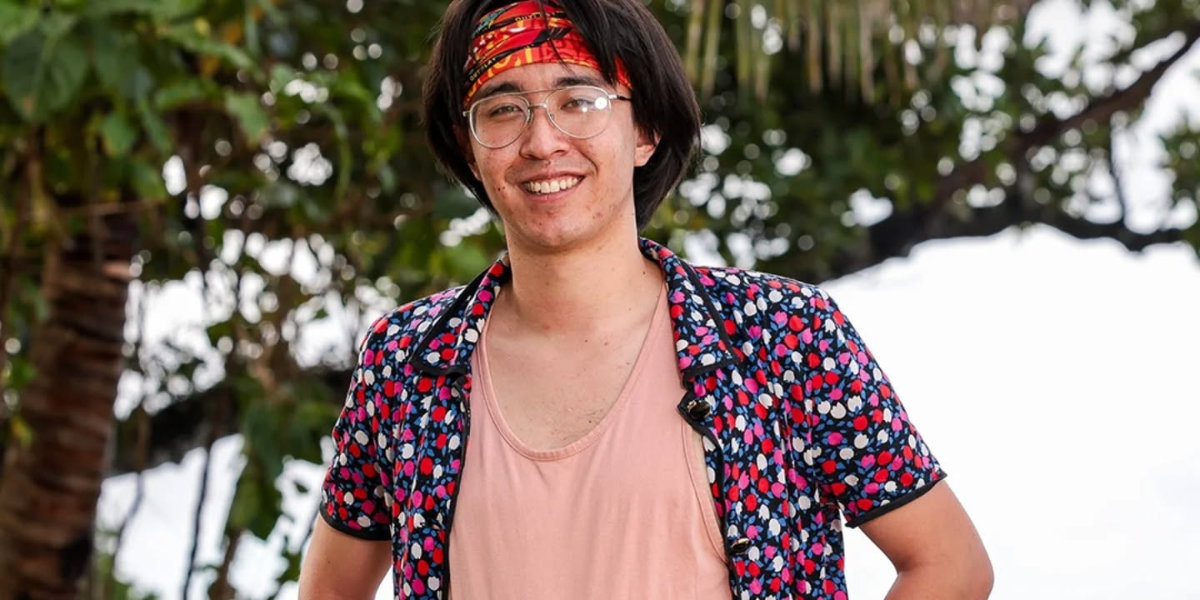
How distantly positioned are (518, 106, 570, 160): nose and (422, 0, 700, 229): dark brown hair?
8 centimetres

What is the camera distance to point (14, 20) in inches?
89.3

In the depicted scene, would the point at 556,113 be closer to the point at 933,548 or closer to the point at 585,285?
the point at 585,285

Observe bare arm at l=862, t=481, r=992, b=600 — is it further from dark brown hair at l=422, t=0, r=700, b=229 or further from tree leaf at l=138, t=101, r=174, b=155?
tree leaf at l=138, t=101, r=174, b=155

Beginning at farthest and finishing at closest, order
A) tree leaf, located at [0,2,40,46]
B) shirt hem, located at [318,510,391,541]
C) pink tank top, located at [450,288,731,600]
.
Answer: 1. tree leaf, located at [0,2,40,46]
2. shirt hem, located at [318,510,391,541]
3. pink tank top, located at [450,288,731,600]

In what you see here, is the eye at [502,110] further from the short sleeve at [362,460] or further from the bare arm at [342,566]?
the bare arm at [342,566]

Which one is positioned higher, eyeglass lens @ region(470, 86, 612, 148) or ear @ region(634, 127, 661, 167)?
eyeglass lens @ region(470, 86, 612, 148)

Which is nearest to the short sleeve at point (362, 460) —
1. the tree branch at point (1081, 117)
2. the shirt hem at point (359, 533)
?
the shirt hem at point (359, 533)

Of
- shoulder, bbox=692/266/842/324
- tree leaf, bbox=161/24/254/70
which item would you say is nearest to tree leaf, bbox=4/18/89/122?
tree leaf, bbox=161/24/254/70

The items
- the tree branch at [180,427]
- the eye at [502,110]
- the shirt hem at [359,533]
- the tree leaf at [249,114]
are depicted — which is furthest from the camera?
the tree branch at [180,427]

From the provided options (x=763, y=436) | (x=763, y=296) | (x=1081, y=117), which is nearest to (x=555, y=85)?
(x=763, y=296)

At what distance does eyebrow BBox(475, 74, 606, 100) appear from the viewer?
1.51m

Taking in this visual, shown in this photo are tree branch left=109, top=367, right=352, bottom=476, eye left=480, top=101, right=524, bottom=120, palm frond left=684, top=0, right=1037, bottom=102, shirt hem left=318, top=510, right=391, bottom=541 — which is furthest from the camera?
tree branch left=109, top=367, right=352, bottom=476

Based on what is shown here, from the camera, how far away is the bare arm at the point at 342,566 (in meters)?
1.65

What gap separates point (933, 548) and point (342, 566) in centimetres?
59
